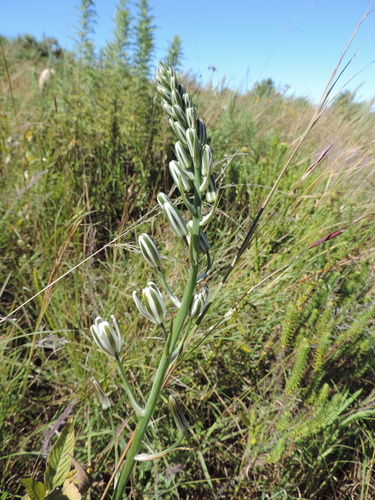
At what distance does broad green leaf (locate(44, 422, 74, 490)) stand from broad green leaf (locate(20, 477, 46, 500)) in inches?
1.8

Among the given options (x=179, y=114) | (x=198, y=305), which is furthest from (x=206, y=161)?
(x=198, y=305)

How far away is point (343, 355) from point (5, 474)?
1.71m

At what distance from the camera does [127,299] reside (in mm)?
2242

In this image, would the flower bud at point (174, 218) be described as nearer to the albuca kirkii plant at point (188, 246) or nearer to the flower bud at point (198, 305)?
the albuca kirkii plant at point (188, 246)

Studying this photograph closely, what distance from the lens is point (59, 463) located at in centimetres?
111

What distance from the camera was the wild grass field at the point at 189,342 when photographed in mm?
1526

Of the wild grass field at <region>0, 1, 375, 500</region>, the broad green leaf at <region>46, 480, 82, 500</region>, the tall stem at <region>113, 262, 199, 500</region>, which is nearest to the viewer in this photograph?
the tall stem at <region>113, 262, 199, 500</region>

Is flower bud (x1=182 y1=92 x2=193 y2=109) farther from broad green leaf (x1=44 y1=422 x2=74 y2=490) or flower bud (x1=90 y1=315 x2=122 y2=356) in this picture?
broad green leaf (x1=44 y1=422 x2=74 y2=490)

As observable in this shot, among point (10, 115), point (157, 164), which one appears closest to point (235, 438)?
point (157, 164)

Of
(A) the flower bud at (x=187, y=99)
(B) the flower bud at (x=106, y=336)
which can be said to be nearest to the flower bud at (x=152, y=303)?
(B) the flower bud at (x=106, y=336)

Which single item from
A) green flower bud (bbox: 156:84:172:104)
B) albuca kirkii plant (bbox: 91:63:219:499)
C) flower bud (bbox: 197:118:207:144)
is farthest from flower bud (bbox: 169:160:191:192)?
green flower bud (bbox: 156:84:172:104)

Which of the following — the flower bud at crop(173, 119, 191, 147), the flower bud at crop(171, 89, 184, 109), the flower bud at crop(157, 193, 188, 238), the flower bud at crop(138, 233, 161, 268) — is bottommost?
the flower bud at crop(138, 233, 161, 268)

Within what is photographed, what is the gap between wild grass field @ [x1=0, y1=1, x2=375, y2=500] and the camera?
153 centimetres

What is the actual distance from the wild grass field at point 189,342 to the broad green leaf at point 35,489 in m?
0.01
